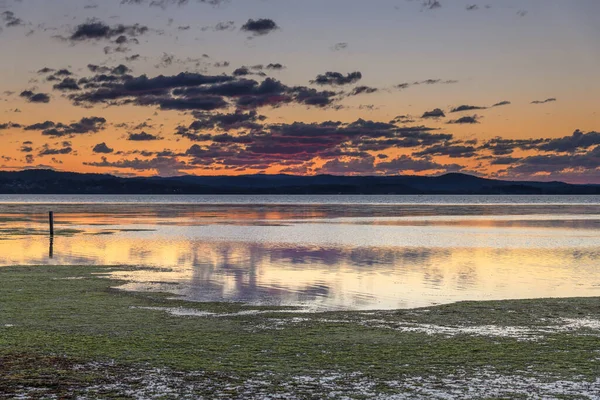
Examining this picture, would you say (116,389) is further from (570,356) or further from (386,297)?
(386,297)

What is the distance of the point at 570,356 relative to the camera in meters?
16.6

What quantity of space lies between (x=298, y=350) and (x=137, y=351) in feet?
12.6

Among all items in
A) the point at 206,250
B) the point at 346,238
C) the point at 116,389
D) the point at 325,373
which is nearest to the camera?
the point at 116,389

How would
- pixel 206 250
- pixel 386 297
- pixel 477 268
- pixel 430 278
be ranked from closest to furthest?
pixel 386 297 → pixel 430 278 → pixel 477 268 → pixel 206 250

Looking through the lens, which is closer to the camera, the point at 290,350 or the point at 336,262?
the point at 290,350

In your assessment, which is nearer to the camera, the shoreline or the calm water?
the shoreline

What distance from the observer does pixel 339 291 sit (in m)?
30.6

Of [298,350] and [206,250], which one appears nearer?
[298,350]

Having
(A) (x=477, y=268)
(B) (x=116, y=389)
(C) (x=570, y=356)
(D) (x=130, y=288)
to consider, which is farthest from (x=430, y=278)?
(B) (x=116, y=389)

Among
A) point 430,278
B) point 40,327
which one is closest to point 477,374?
point 40,327

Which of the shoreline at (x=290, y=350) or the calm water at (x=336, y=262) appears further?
the calm water at (x=336, y=262)

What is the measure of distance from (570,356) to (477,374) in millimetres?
3009

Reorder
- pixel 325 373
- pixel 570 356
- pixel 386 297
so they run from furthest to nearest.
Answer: pixel 386 297 < pixel 570 356 < pixel 325 373

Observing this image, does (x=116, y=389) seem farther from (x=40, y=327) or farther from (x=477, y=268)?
(x=477, y=268)
